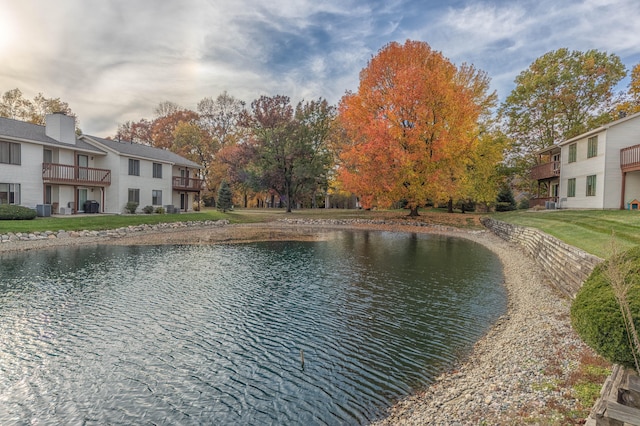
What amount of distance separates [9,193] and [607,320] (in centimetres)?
3421

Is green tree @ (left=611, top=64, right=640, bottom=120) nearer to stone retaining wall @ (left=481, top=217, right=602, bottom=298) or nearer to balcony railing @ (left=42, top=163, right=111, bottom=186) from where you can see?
stone retaining wall @ (left=481, top=217, right=602, bottom=298)

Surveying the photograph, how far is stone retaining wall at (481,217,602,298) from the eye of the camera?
31.6 feet

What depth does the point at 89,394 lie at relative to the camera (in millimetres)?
5453

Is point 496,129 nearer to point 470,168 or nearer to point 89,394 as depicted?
point 470,168

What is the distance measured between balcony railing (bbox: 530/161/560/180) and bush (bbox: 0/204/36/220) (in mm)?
43081

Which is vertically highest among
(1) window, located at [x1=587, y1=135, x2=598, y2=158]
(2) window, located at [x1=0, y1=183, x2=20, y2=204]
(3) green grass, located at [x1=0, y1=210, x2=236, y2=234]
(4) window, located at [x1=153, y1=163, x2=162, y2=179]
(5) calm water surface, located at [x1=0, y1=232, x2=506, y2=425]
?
(1) window, located at [x1=587, y1=135, x2=598, y2=158]

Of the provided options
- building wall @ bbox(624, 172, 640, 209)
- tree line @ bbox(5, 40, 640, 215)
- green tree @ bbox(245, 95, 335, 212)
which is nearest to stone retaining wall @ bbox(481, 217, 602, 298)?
building wall @ bbox(624, 172, 640, 209)

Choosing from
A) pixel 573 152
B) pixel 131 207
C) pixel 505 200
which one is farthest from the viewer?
pixel 505 200

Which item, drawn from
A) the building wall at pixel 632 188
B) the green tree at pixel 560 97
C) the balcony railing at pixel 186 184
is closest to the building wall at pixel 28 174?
the balcony railing at pixel 186 184

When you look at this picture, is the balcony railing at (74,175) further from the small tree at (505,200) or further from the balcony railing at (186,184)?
the small tree at (505,200)

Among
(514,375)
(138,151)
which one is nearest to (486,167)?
(514,375)

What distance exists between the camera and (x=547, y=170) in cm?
3184

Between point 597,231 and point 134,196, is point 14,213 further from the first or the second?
point 597,231

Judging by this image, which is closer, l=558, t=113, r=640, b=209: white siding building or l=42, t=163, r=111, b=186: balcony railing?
l=558, t=113, r=640, b=209: white siding building
